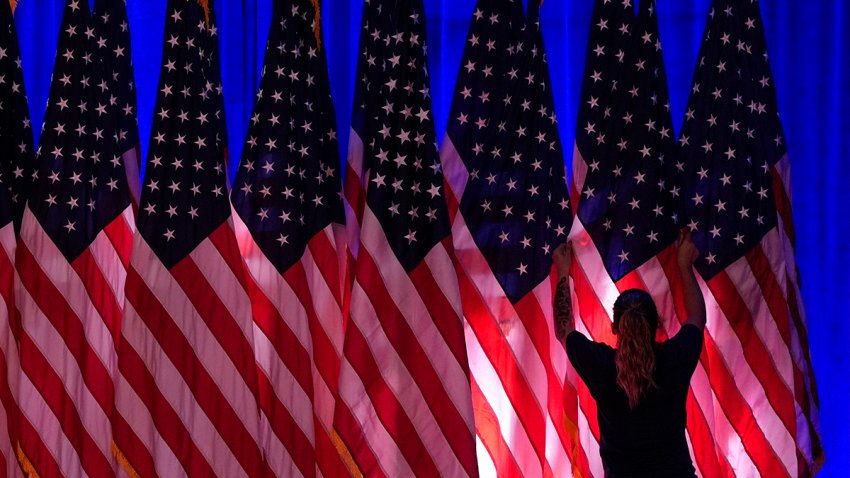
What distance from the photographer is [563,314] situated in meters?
5.17

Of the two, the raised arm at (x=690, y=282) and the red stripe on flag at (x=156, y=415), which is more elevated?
the raised arm at (x=690, y=282)

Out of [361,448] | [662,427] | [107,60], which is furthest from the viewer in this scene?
[107,60]

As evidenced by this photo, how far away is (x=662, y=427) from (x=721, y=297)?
1.00 m

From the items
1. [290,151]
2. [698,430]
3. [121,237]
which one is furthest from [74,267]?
[698,430]

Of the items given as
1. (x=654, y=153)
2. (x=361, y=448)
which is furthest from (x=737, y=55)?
(x=361, y=448)

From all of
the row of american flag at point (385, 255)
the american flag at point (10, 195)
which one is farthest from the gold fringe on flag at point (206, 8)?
the american flag at point (10, 195)

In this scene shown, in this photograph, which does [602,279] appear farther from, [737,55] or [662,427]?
[737,55]

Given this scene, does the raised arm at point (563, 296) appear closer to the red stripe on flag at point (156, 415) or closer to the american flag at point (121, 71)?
the red stripe on flag at point (156, 415)

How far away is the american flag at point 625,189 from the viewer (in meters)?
5.42

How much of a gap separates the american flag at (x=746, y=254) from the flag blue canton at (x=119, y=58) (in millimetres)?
2994

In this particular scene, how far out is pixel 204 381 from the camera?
5.38 metres

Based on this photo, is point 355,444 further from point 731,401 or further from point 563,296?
point 731,401

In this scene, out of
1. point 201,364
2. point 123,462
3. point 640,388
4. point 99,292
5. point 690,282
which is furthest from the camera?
point 99,292

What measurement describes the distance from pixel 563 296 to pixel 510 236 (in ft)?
1.62
